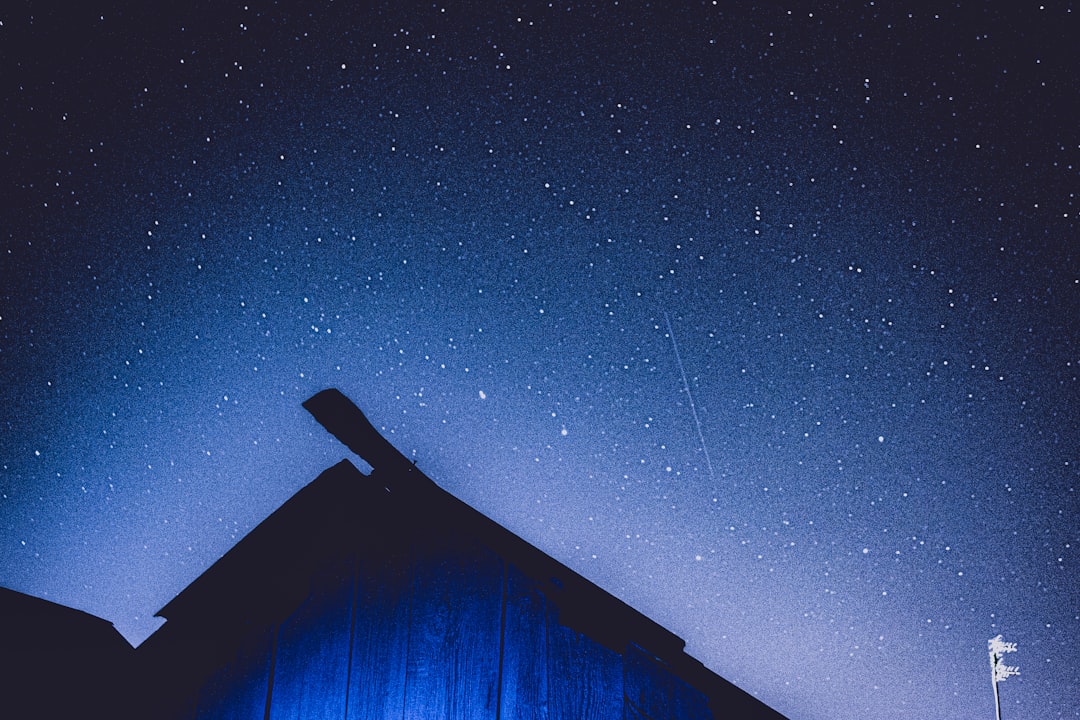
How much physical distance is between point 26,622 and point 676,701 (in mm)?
4515

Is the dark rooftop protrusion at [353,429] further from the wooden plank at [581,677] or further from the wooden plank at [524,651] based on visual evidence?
the wooden plank at [581,677]

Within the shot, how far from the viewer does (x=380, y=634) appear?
11.1ft

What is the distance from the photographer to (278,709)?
10.9ft

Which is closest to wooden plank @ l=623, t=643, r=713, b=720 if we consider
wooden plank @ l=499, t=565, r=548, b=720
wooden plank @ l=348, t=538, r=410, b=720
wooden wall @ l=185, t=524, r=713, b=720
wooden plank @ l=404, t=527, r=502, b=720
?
wooden wall @ l=185, t=524, r=713, b=720

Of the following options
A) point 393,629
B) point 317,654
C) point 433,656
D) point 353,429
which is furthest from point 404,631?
point 353,429

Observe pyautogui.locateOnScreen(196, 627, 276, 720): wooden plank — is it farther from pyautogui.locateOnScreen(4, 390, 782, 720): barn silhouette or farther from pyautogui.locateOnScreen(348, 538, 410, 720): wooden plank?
pyautogui.locateOnScreen(348, 538, 410, 720): wooden plank

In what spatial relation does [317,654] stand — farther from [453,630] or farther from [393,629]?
[453,630]

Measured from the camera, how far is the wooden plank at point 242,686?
131 inches

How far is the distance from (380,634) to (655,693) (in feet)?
4.72

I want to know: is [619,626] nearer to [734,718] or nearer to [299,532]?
[734,718]

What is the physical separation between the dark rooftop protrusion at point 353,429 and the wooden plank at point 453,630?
481mm

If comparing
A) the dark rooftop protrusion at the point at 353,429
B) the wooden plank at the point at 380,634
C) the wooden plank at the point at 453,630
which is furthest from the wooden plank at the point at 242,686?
the dark rooftop protrusion at the point at 353,429

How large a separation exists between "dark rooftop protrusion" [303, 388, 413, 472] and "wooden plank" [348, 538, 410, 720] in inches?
18.9

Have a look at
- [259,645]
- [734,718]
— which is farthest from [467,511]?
[734,718]
